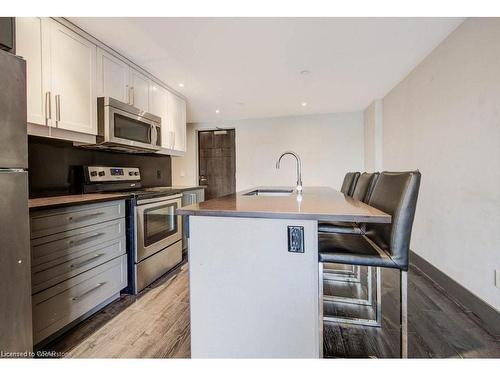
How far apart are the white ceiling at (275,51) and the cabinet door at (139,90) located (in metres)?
0.13

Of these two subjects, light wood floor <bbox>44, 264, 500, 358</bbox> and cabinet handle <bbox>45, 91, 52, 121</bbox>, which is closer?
light wood floor <bbox>44, 264, 500, 358</bbox>

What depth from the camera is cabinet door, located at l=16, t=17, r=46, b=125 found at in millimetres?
1575

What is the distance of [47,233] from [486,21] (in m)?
3.18

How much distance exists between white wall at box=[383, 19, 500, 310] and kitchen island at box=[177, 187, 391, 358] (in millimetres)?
1219

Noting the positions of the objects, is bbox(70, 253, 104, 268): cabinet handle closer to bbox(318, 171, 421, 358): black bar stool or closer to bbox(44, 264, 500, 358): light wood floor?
bbox(44, 264, 500, 358): light wood floor

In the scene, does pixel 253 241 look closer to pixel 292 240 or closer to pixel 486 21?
pixel 292 240

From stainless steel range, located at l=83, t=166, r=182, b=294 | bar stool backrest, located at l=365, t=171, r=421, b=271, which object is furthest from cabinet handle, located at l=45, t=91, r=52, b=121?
bar stool backrest, located at l=365, t=171, r=421, b=271

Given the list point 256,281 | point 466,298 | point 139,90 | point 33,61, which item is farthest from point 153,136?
point 466,298

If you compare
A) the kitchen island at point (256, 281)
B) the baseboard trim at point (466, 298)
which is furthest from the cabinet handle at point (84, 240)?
the baseboard trim at point (466, 298)

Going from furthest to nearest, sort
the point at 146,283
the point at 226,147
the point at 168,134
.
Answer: the point at 226,147 < the point at 168,134 < the point at 146,283

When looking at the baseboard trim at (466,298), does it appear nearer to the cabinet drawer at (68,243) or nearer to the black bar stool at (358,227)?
the black bar stool at (358,227)

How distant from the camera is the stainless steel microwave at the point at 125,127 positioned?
7.06 feet
